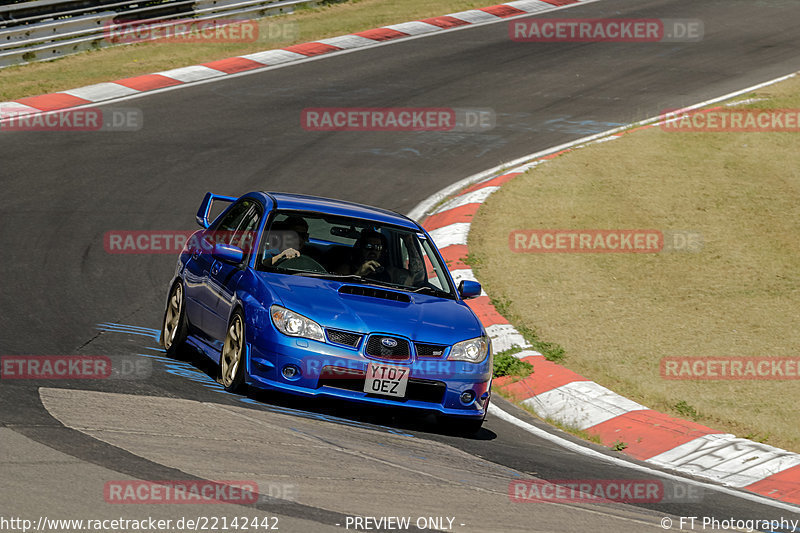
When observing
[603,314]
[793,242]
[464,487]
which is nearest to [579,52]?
[793,242]

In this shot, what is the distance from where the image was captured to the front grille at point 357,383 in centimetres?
729

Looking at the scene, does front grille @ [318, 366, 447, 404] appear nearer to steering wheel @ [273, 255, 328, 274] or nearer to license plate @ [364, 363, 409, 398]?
license plate @ [364, 363, 409, 398]

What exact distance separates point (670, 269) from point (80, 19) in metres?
13.5

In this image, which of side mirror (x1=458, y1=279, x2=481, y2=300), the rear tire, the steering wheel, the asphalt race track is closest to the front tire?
the asphalt race track

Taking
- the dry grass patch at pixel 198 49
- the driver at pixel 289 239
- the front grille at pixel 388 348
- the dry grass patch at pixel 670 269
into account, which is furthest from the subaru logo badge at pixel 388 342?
the dry grass patch at pixel 198 49

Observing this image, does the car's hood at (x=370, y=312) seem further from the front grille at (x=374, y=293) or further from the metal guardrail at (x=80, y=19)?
the metal guardrail at (x=80, y=19)

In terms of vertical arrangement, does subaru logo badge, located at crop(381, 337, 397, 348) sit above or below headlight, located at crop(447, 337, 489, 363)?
above

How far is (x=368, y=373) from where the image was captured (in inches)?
288

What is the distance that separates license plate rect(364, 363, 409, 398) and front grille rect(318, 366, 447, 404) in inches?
1.3

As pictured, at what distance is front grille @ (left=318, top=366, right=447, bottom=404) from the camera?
7285mm

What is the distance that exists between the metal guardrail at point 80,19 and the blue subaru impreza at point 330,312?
1230 cm

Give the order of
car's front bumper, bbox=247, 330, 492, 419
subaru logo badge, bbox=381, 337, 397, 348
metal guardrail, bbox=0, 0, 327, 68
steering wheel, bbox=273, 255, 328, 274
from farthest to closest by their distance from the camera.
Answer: metal guardrail, bbox=0, 0, 327, 68
steering wheel, bbox=273, 255, 328, 274
subaru logo badge, bbox=381, 337, 397, 348
car's front bumper, bbox=247, 330, 492, 419

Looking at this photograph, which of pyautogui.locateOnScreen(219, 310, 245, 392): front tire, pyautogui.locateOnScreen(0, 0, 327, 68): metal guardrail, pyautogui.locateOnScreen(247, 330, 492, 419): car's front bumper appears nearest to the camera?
pyautogui.locateOnScreen(247, 330, 492, 419): car's front bumper

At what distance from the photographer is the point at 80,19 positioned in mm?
20797
